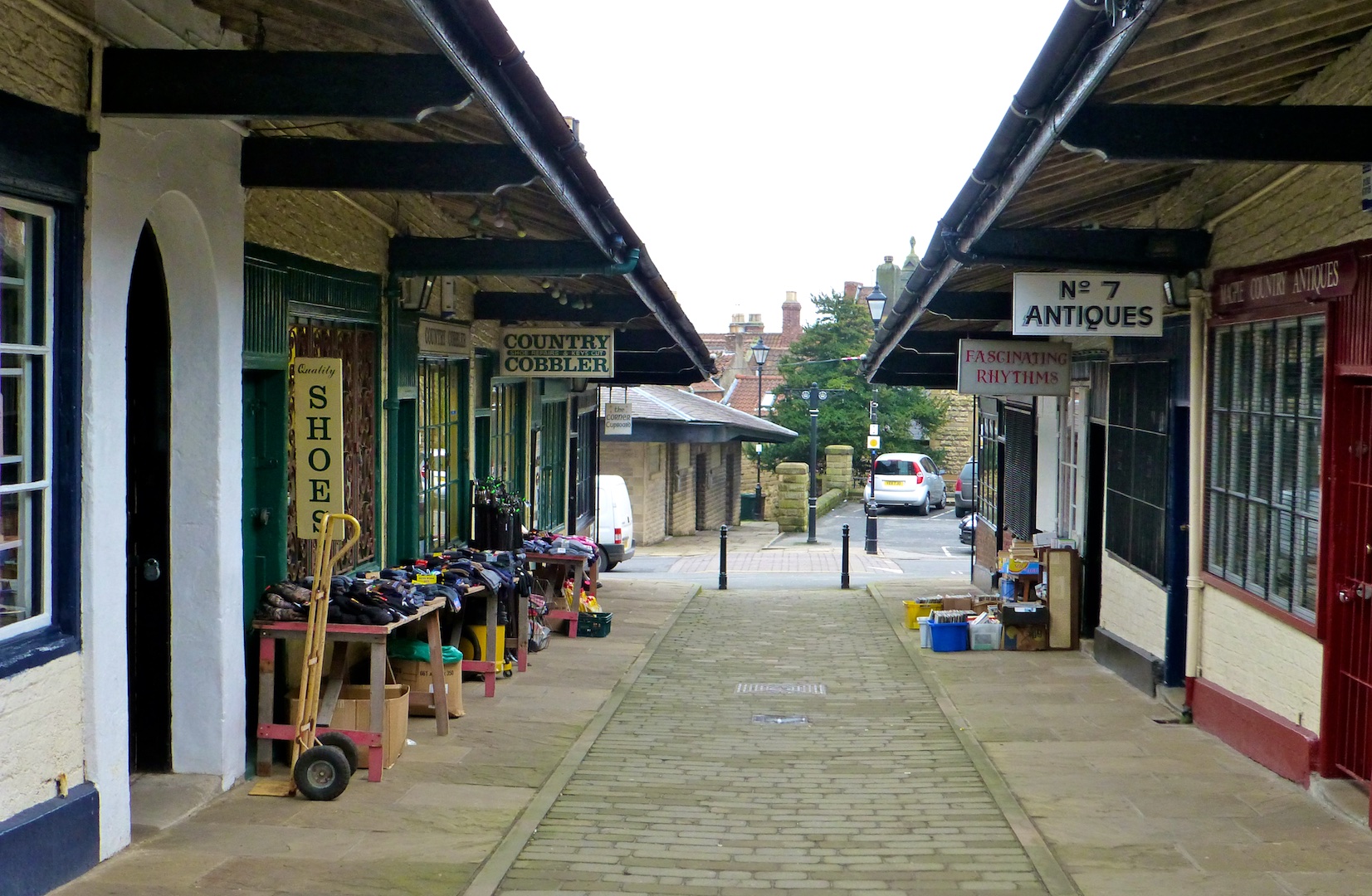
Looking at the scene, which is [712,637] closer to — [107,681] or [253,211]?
[253,211]

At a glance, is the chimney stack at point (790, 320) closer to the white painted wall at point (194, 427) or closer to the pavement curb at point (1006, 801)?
the pavement curb at point (1006, 801)

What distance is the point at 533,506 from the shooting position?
1738 cm

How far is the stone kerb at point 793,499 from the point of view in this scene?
1367 inches

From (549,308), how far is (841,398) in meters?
30.8

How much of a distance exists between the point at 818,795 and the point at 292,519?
11.5 ft

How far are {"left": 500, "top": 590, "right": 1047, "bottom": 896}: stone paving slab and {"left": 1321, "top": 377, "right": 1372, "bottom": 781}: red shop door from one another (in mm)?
1856

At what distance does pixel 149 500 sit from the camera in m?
6.89

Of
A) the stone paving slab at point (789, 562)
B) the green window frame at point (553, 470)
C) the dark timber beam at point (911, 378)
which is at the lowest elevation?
the stone paving slab at point (789, 562)

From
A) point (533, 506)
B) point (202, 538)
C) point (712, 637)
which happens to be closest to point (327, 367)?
point (202, 538)

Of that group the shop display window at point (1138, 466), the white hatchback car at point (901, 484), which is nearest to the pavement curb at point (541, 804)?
the shop display window at point (1138, 466)

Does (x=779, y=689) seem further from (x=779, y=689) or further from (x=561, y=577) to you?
(x=561, y=577)

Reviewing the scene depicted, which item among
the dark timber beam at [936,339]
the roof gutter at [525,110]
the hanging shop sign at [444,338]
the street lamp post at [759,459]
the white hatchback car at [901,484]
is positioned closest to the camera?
the roof gutter at [525,110]

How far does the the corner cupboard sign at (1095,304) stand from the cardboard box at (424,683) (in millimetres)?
4344

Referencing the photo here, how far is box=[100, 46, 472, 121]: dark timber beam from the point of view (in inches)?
215
